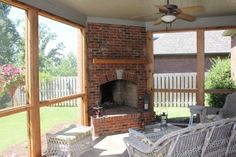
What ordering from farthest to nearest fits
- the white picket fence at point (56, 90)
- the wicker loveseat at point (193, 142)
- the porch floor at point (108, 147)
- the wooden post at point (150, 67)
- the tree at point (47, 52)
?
the wooden post at point (150, 67)
the tree at point (47, 52)
the porch floor at point (108, 147)
the white picket fence at point (56, 90)
the wicker loveseat at point (193, 142)

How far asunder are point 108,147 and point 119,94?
8.41 feet

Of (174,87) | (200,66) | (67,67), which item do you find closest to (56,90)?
(67,67)

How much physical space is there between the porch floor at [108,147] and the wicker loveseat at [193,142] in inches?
40.4

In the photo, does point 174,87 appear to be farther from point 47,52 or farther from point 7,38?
point 7,38

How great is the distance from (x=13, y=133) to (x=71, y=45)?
2694 millimetres

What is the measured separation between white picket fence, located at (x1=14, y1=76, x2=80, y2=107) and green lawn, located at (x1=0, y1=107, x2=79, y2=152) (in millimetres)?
196

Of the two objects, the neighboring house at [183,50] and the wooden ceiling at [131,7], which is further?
the neighboring house at [183,50]

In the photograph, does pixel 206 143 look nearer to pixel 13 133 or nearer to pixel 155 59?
pixel 13 133

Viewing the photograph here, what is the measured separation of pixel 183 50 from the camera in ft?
26.6

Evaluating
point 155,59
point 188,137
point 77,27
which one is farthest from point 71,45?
point 188,137

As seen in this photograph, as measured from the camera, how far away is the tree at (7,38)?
4.12 meters

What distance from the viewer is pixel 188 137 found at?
374 centimetres

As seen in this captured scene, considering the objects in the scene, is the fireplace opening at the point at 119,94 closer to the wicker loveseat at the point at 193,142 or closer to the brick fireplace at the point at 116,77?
the brick fireplace at the point at 116,77

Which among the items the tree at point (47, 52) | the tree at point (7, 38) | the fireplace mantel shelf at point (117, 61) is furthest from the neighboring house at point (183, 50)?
the tree at point (7, 38)
